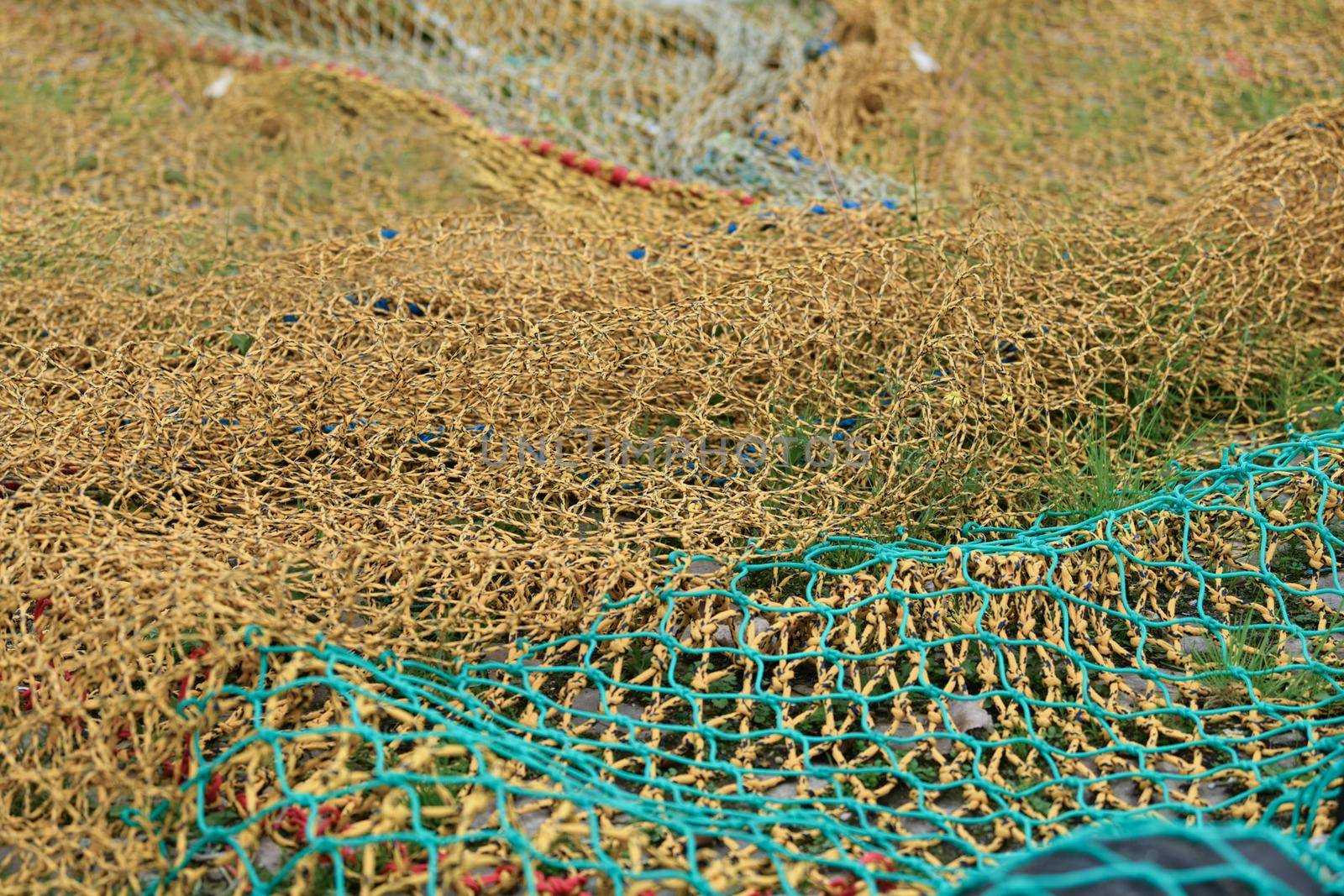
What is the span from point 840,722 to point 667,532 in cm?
47

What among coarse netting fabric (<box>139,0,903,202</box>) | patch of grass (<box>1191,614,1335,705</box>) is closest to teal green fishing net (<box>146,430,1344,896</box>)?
patch of grass (<box>1191,614,1335,705</box>)

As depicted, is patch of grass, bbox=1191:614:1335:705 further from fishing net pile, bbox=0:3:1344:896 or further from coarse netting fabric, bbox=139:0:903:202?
coarse netting fabric, bbox=139:0:903:202

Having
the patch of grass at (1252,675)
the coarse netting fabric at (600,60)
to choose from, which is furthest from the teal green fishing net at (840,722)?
the coarse netting fabric at (600,60)

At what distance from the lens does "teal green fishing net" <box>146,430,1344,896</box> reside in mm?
1798

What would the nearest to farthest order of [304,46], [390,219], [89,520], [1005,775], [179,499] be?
[1005,775] < [89,520] < [179,499] < [390,219] < [304,46]

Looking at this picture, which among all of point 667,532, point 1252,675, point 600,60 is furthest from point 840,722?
point 600,60

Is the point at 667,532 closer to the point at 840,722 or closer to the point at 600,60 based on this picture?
the point at 840,722

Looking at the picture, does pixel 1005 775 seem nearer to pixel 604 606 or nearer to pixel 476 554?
pixel 604 606

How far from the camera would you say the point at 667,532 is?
7.71 ft

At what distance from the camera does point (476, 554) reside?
2203mm

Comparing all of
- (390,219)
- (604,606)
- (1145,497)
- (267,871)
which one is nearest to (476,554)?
(604,606)

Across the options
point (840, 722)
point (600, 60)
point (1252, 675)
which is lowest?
point (600, 60)

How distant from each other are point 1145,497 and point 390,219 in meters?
2.23

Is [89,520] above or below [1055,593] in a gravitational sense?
below
